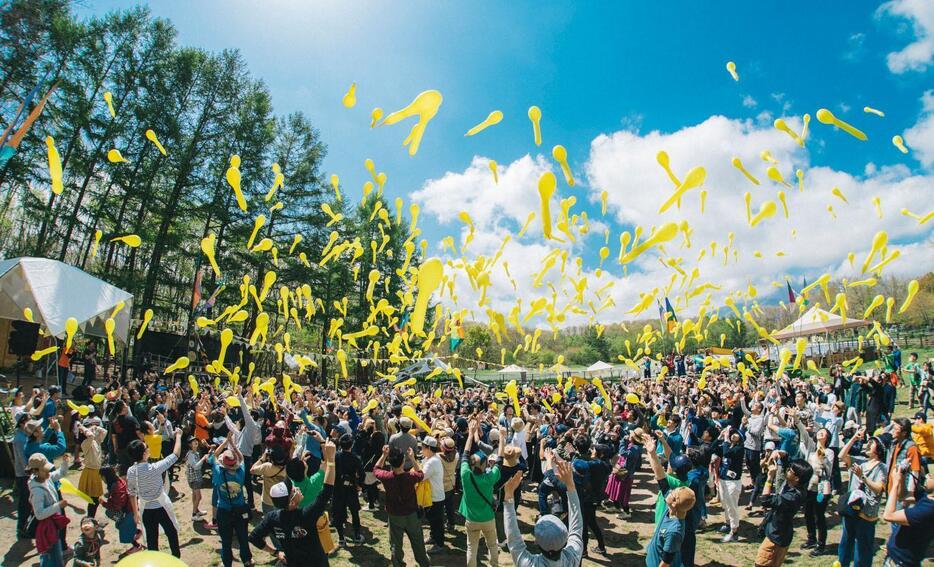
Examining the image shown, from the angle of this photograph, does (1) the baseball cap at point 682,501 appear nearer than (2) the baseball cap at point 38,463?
Yes

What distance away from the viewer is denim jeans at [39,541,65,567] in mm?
4746

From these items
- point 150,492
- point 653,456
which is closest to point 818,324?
point 653,456

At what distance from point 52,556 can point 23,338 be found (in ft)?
56.4

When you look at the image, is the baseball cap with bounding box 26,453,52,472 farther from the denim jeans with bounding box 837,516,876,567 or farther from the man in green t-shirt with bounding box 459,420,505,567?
the denim jeans with bounding box 837,516,876,567

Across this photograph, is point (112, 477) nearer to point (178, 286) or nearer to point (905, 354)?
point (178, 286)

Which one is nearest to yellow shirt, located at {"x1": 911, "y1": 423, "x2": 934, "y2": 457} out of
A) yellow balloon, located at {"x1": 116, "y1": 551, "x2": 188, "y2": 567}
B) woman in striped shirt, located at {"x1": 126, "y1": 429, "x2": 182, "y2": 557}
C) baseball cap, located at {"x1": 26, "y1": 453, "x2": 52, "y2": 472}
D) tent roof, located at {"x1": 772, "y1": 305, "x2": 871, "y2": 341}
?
yellow balloon, located at {"x1": 116, "y1": 551, "x2": 188, "y2": 567}

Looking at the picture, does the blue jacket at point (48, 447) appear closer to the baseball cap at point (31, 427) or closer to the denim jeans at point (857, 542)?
the baseball cap at point (31, 427)

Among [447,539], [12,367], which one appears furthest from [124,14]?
[447,539]

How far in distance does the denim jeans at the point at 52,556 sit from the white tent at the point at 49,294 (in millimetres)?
9253

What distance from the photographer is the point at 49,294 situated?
13047 millimetres

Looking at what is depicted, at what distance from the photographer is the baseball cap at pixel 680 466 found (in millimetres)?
5055

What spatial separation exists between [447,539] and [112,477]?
4.36 meters

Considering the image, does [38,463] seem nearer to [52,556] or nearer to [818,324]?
[52,556]

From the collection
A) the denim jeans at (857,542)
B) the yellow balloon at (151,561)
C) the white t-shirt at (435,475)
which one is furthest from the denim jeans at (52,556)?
the denim jeans at (857,542)
